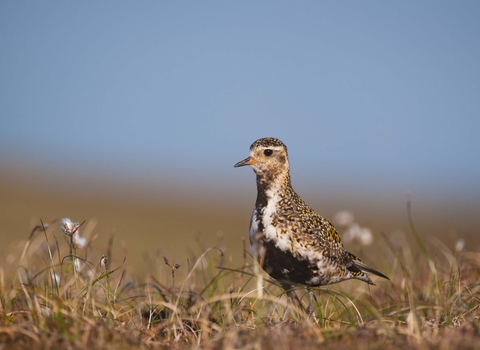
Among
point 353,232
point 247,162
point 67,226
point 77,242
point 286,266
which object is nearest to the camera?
point 67,226

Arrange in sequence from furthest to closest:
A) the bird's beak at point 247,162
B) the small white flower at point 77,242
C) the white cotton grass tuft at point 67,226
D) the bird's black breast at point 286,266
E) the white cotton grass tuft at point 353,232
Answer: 1. the white cotton grass tuft at point 353,232
2. the bird's beak at point 247,162
3. the bird's black breast at point 286,266
4. the small white flower at point 77,242
5. the white cotton grass tuft at point 67,226

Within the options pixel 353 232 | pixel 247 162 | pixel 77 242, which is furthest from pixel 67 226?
pixel 353 232

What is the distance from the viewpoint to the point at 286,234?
5.34 metres

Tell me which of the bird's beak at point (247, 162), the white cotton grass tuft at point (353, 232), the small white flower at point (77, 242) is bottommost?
the white cotton grass tuft at point (353, 232)

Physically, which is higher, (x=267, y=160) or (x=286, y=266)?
(x=267, y=160)

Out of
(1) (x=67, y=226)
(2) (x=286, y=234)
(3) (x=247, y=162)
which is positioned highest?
(3) (x=247, y=162)

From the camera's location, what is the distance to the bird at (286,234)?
210 inches

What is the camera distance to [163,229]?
29.7 metres

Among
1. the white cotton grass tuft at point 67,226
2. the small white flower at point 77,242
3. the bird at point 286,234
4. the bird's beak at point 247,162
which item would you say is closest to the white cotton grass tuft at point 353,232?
the bird at point 286,234

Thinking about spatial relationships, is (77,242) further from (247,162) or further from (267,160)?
(267,160)

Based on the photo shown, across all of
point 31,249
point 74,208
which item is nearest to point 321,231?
point 31,249

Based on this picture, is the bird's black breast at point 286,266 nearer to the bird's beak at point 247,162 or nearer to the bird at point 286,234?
the bird at point 286,234

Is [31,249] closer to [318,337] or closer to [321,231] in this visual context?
[321,231]

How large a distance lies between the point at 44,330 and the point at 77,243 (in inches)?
61.3
